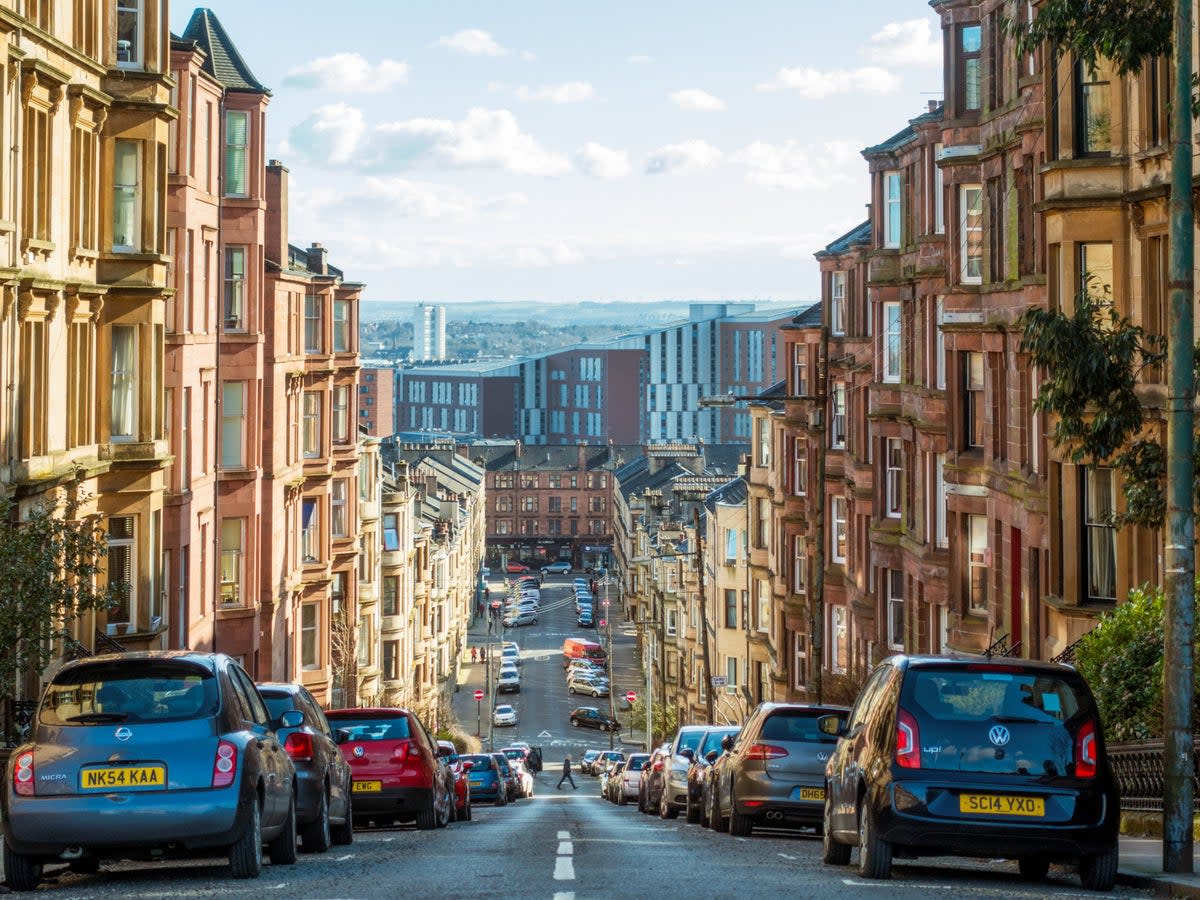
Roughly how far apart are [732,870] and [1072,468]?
40.8 feet

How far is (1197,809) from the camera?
18.8 meters

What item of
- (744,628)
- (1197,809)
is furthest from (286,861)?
(744,628)

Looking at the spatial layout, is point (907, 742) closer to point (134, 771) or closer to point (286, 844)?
point (286, 844)

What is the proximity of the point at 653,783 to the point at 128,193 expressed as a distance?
47.0 feet

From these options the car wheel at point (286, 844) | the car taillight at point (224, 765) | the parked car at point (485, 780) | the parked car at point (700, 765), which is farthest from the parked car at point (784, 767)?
the parked car at point (485, 780)

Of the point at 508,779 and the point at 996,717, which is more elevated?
the point at 996,717

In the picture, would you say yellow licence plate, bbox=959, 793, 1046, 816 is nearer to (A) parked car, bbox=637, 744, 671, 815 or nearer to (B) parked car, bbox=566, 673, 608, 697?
(A) parked car, bbox=637, 744, 671, 815

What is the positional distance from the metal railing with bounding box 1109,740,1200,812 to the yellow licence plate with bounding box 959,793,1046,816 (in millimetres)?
5163

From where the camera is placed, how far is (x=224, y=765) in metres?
14.1

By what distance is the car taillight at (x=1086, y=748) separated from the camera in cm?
1410

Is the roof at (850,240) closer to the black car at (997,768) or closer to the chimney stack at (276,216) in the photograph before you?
the chimney stack at (276,216)

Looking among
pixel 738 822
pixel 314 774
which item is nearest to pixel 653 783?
pixel 738 822

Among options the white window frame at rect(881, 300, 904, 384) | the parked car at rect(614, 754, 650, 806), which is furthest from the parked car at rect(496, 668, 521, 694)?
the white window frame at rect(881, 300, 904, 384)

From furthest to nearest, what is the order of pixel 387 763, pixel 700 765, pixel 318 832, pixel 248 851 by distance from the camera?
pixel 700 765 < pixel 387 763 < pixel 318 832 < pixel 248 851
